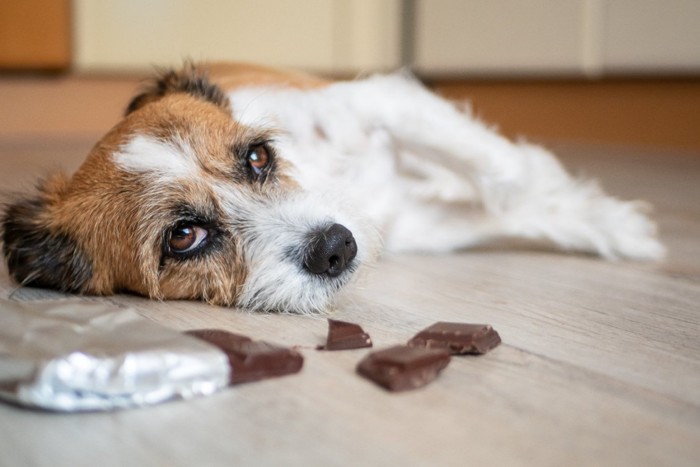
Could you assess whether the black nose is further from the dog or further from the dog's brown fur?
the dog's brown fur

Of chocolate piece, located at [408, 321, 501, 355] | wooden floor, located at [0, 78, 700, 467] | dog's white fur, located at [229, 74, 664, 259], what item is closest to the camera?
wooden floor, located at [0, 78, 700, 467]

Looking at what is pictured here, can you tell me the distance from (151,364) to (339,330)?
1.15 ft

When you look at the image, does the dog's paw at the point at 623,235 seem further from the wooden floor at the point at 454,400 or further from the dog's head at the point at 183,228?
the dog's head at the point at 183,228

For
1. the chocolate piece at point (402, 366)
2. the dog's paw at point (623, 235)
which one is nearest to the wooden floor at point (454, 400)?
the chocolate piece at point (402, 366)

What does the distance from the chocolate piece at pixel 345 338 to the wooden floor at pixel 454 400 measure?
0.07 ft

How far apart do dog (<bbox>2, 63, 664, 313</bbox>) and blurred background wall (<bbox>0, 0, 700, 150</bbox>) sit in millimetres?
1971

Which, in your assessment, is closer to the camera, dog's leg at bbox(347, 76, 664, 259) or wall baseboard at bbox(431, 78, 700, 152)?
dog's leg at bbox(347, 76, 664, 259)

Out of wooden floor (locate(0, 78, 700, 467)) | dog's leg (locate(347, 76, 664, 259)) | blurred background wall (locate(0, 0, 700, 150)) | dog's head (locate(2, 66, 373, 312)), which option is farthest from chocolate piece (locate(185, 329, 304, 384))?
blurred background wall (locate(0, 0, 700, 150))

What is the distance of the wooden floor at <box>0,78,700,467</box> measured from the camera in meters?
0.96

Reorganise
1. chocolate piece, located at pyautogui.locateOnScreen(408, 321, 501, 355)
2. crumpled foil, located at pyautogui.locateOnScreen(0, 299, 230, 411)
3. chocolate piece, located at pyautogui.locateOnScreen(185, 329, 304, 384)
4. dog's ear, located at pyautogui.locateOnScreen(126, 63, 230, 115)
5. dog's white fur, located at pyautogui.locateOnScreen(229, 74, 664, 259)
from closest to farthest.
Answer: crumpled foil, located at pyautogui.locateOnScreen(0, 299, 230, 411) < chocolate piece, located at pyautogui.locateOnScreen(185, 329, 304, 384) < chocolate piece, located at pyautogui.locateOnScreen(408, 321, 501, 355) < dog's ear, located at pyautogui.locateOnScreen(126, 63, 230, 115) < dog's white fur, located at pyautogui.locateOnScreen(229, 74, 664, 259)

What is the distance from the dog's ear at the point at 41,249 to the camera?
170 cm

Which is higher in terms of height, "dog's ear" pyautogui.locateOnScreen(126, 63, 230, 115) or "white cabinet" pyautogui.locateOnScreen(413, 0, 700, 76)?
"white cabinet" pyautogui.locateOnScreen(413, 0, 700, 76)

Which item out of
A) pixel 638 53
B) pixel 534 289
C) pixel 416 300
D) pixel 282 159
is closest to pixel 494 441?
pixel 416 300

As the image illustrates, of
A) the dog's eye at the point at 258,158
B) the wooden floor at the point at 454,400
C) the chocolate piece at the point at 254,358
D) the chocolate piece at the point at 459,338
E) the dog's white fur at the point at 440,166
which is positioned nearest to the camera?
the wooden floor at the point at 454,400
